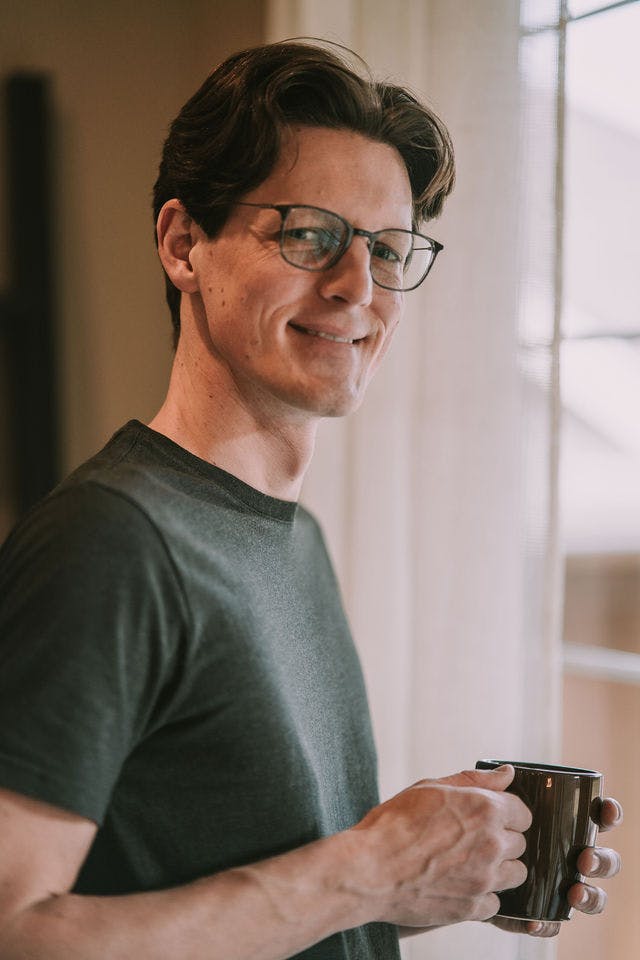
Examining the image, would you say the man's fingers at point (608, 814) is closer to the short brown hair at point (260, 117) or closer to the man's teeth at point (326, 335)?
the man's teeth at point (326, 335)

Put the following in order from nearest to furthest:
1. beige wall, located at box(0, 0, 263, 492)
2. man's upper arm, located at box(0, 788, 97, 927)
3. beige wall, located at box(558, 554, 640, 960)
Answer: man's upper arm, located at box(0, 788, 97, 927), beige wall, located at box(558, 554, 640, 960), beige wall, located at box(0, 0, 263, 492)

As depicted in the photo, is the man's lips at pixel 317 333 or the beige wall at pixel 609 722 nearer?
the man's lips at pixel 317 333

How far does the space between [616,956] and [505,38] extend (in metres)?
1.23

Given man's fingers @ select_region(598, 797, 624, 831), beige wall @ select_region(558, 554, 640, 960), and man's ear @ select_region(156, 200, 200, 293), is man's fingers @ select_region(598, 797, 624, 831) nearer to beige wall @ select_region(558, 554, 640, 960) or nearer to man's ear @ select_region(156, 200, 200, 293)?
beige wall @ select_region(558, 554, 640, 960)

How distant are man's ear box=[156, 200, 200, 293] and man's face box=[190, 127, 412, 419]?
0.03 metres

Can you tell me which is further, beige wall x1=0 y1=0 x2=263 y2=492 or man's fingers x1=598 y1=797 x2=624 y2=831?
beige wall x1=0 y1=0 x2=263 y2=492

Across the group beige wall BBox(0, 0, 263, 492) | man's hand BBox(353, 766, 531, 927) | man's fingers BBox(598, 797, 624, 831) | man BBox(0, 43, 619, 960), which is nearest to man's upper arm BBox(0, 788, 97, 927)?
man BBox(0, 43, 619, 960)

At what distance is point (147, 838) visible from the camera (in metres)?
0.82

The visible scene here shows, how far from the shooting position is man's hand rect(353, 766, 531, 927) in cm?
82

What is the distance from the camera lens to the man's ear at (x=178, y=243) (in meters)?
0.99

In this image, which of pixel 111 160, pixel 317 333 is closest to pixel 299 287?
pixel 317 333

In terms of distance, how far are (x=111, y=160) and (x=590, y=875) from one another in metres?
1.80

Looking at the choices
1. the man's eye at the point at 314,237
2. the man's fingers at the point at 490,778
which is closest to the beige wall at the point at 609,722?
the man's fingers at the point at 490,778

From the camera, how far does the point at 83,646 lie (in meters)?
0.71
